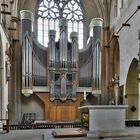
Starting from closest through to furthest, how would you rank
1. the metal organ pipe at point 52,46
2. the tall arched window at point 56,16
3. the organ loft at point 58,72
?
the organ loft at point 58,72, the metal organ pipe at point 52,46, the tall arched window at point 56,16

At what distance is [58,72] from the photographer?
1858 centimetres

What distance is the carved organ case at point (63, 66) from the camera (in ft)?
60.2

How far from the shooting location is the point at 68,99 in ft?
60.9

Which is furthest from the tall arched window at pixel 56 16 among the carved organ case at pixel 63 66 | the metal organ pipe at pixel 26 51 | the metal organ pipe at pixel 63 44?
the metal organ pipe at pixel 26 51

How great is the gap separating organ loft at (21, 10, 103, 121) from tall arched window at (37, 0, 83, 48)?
5.74 ft

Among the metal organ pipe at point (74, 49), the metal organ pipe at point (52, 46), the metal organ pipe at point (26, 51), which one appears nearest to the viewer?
the metal organ pipe at point (26, 51)

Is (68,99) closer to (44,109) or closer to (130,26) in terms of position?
(44,109)

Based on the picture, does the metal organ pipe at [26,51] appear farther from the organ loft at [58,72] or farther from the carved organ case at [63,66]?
the carved organ case at [63,66]

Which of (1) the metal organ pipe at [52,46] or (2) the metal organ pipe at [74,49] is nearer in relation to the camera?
(1) the metal organ pipe at [52,46]

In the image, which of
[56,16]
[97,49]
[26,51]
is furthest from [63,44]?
[56,16]

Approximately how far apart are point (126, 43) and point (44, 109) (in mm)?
6829

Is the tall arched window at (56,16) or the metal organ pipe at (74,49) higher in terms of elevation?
the tall arched window at (56,16)

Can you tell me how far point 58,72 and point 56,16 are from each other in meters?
4.66

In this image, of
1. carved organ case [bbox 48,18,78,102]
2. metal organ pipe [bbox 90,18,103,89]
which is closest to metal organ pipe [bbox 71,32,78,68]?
carved organ case [bbox 48,18,78,102]
